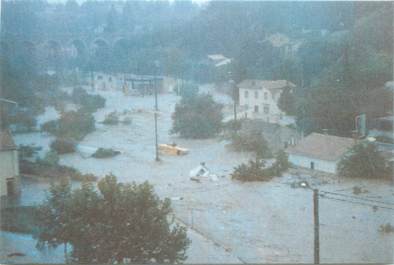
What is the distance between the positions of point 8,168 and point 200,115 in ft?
5.66

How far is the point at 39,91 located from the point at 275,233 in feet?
6.60

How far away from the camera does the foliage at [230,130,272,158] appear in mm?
4691

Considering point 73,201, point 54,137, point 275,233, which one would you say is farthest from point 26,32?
point 275,233

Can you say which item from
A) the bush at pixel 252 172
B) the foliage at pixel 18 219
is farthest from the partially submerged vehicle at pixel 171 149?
the foliage at pixel 18 219

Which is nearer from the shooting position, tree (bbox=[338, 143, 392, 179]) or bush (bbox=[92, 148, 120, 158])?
bush (bbox=[92, 148, 120, 158])

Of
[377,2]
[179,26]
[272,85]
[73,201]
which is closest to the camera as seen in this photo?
[73,201]

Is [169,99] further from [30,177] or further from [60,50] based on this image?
[30,177]

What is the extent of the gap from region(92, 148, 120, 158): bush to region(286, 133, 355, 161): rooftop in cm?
175

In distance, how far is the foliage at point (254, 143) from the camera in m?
4.69

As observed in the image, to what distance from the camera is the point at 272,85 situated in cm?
506

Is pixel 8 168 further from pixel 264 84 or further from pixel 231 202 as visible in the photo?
pixel 264 84

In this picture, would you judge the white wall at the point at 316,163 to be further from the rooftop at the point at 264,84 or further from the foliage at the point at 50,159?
the foliage at the point at 50,159

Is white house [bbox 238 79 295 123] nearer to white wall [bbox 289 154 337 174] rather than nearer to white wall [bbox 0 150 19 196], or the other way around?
white wall [bbox 289 154 337 174]

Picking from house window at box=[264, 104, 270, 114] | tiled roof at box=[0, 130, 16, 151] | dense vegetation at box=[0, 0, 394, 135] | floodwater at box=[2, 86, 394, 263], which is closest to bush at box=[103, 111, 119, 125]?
A: floodwater at box=[2, 86, 394, 263]
